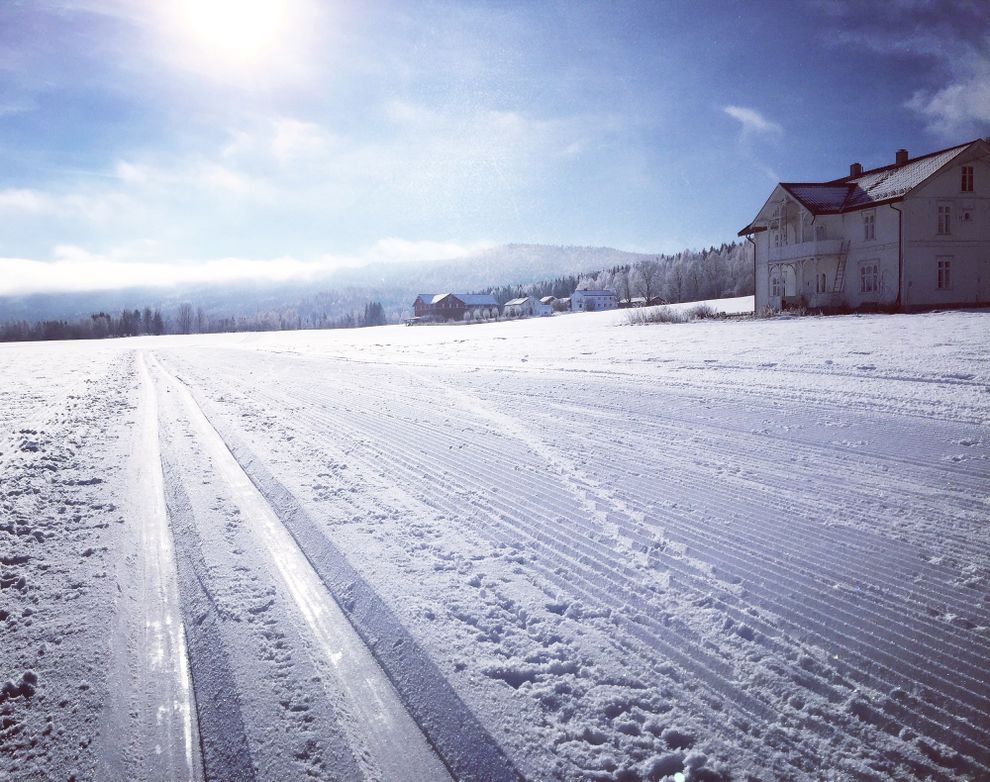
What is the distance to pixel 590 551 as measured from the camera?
3533mm

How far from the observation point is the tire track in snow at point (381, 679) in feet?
6.61

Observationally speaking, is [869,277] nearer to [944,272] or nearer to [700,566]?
[944,272]

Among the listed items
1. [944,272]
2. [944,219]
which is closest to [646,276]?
[944,219]

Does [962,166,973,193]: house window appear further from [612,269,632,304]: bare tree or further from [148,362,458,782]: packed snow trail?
[612,269,632,304]: bare tree

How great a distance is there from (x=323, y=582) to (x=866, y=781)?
2.80m

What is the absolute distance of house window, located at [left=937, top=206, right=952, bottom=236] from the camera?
2570 cm

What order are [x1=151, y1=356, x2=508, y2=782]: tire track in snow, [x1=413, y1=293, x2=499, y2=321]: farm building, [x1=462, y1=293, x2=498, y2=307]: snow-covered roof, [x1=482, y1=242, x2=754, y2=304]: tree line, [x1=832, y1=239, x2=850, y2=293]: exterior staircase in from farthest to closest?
1. [x1=462, y1=293, x2=498, y2=307]: snow-covered roof
2. [x1=413, y1=293, x2=499, y2=321]: farm building
3. [x1=482, y1=242, x2=754, y2=304]: tree line
4. [x1=832, y1=239, x2=850, y2=293]: exterior staircase
5. [x1=151, y1=356, x2=508, y2=782]: tire track in snow

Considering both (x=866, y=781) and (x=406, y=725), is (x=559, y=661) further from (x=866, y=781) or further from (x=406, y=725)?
(x=866, y=781)

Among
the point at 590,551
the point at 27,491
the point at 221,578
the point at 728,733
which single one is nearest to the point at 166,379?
the point at 27,491

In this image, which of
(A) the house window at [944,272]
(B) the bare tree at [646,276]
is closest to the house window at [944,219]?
(A) the house window at [944,272]

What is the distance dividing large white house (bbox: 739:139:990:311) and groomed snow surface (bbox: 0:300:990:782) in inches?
962

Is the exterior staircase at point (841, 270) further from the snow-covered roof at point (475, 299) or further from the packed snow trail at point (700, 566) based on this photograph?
the snow-covered roof at point (475, 299)

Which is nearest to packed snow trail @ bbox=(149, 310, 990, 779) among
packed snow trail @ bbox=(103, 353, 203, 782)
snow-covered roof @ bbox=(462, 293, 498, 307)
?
packed snow trail @ bbox=(103, 353, 203, 782)

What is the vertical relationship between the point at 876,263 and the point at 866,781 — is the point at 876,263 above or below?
above
